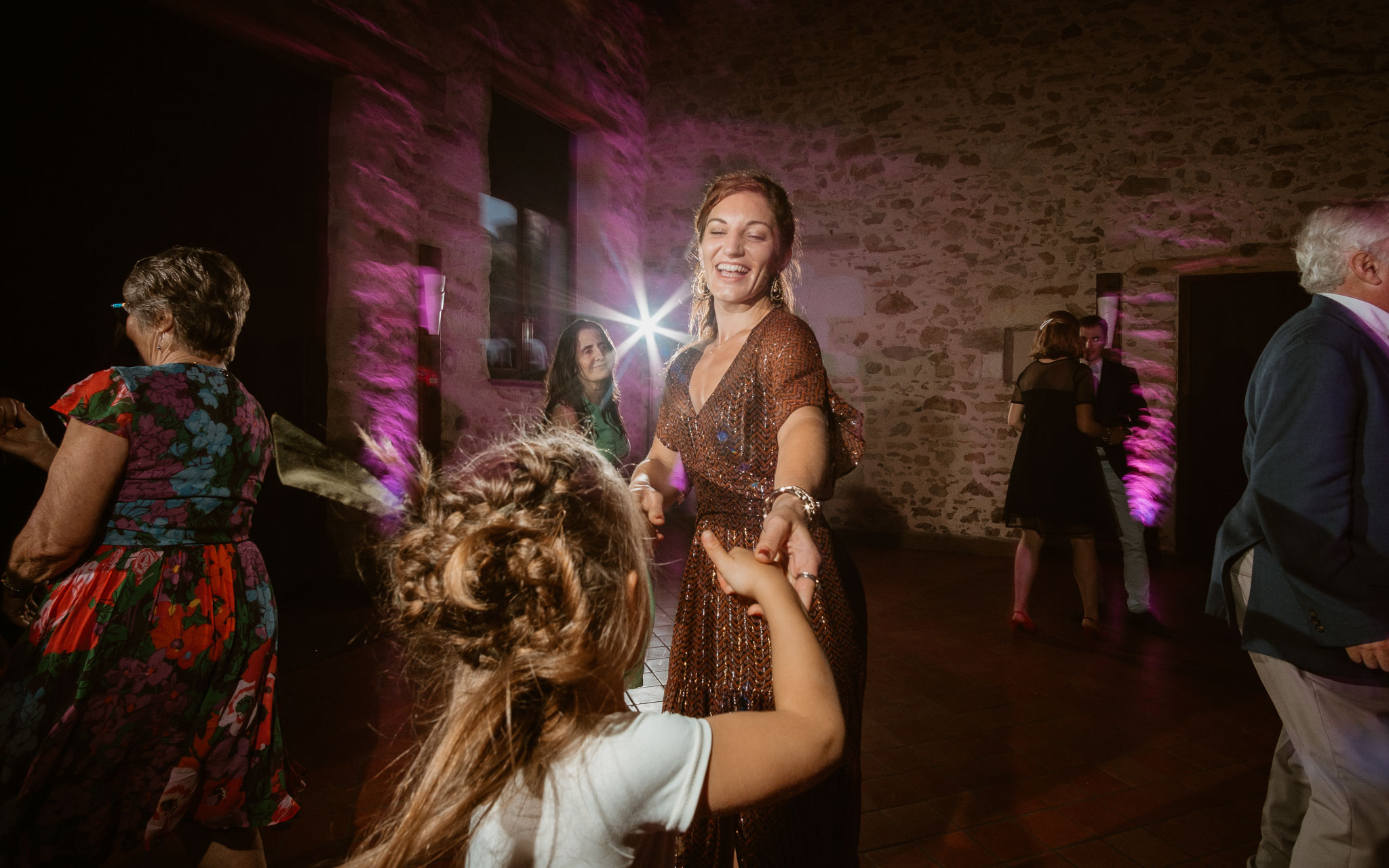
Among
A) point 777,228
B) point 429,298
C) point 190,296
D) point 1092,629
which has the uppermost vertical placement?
point 429,298

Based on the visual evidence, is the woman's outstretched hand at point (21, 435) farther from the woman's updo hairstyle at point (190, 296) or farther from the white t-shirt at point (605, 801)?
Result: the white t-shirt at point (605, 801)

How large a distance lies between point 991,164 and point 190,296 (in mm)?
7323

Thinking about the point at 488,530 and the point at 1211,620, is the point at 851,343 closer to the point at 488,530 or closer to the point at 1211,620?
the point at 1211,620

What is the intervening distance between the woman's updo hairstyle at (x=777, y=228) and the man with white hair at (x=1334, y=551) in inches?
44.4

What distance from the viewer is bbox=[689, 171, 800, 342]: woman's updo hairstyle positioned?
1621 mm

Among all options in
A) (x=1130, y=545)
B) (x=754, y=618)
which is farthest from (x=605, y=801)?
(x=1130, y=545)

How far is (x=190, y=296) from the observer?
5.76 ft

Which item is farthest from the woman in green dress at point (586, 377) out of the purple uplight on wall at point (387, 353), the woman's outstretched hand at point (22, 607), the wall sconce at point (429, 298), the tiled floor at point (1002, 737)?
the woman's outstretched hand at point (22, 607)

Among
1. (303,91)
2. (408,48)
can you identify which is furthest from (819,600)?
(408,48)

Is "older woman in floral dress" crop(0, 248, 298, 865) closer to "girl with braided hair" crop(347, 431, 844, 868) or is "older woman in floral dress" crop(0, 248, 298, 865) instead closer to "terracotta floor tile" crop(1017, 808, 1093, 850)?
"girl with braided hair" crop(347, 431, 844, 868)

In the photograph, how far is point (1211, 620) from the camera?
491 centimetres

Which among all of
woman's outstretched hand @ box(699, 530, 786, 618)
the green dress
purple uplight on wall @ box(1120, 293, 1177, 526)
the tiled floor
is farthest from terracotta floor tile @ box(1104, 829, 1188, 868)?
purple uplight on wall @ box(1120, 293, 1177, 526)

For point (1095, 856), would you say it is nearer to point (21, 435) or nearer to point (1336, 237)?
point (1336, 237)

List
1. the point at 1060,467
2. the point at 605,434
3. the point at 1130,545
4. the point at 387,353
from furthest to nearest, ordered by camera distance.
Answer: the point at 387,353 → the point at 1130,545 → the point at 1060,467 → the point at 605,434
